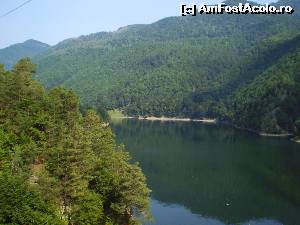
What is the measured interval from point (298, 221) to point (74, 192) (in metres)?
44.0

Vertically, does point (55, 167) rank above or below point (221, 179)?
above

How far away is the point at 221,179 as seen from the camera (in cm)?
10450

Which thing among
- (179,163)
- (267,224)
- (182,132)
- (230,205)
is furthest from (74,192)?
(182,132)

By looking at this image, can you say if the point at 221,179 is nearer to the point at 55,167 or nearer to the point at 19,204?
the point at 55,167

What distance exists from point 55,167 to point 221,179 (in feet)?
211

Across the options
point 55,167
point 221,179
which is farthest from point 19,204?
point 221,179

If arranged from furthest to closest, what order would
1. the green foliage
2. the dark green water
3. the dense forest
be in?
the dark green water < the dense forest < the green foliage

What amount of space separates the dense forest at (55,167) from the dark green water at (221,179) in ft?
61.6

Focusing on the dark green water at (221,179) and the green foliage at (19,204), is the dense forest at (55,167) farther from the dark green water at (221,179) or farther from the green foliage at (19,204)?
the dark green water at (221,179)

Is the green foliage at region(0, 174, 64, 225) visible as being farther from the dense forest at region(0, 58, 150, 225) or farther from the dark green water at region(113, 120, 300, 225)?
the dark green water at region(113, 120, 300, 225)

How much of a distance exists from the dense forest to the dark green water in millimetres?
18778

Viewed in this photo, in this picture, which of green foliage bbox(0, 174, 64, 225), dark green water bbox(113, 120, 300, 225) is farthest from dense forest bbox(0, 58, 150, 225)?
dark green water bbox(113, 120, 300, 225)

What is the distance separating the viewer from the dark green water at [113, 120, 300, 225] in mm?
79688

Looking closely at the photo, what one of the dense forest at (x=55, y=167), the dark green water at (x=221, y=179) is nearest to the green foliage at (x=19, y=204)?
the dense forest at (x=55, y=167)
